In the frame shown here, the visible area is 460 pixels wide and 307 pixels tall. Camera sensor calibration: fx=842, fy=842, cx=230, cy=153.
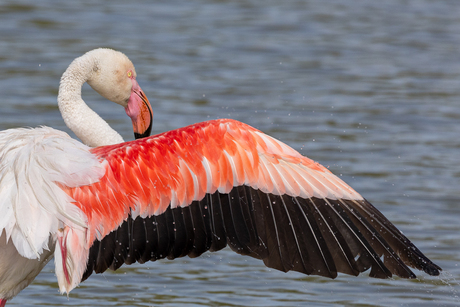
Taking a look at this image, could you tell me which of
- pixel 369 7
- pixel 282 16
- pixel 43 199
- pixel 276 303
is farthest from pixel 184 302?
pixel 369 7

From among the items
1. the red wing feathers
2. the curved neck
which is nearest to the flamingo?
the red wing feathers

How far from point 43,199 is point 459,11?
11.6 metres

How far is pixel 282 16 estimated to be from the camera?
14.0 metres

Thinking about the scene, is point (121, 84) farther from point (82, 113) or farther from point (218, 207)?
point (218, 207)

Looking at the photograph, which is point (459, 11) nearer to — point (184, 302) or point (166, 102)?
point (166, 102)

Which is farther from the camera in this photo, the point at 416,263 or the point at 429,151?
the point at 429,151

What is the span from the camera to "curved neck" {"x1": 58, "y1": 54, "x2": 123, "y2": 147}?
5.55 meters

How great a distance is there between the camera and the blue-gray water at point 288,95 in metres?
6.00

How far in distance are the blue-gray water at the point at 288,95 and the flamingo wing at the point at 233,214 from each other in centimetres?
129

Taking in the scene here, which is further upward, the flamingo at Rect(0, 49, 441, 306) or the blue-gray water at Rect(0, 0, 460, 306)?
the flamingo at Rect(0, 49, 441, 306)

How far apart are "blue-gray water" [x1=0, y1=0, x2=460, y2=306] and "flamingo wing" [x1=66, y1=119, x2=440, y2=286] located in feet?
4.23

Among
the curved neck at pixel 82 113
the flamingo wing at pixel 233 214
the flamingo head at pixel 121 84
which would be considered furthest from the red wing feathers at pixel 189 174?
the flamingo head at pixel 121 84

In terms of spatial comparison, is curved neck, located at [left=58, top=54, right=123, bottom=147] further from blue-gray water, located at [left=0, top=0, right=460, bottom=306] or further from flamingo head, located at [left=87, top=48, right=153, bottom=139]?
blue-gray water, located at [left=0, top=0, right=460, bottom=306]

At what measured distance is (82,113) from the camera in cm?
A: 560
